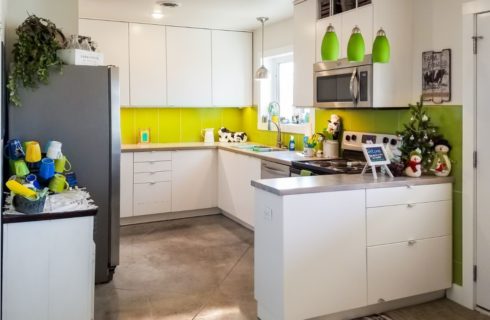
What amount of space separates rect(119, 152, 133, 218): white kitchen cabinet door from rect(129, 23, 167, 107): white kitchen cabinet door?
69 centimetres

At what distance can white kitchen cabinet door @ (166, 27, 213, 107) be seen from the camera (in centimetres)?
575

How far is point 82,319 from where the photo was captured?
2463 mm

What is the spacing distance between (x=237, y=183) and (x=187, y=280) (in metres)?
1.81

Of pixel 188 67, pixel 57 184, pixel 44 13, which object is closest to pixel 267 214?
pixel 57 184

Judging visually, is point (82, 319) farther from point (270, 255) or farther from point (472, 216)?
point (472, 216)

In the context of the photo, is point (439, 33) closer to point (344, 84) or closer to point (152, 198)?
point (344, 84)

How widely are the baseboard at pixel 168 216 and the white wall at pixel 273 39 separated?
1.52 meters

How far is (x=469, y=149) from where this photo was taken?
3.10 metres

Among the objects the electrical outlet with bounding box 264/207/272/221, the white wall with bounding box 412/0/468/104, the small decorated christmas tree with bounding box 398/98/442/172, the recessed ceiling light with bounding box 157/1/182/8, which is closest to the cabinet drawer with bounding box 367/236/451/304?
the small decorated christmas tree with bounding box 398/98/442/172

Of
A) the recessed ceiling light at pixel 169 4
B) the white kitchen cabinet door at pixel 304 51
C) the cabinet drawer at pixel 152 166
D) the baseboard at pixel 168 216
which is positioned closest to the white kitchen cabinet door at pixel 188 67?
the cabinet drawer at pixel 152 166

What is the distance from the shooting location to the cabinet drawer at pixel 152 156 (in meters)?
5.41

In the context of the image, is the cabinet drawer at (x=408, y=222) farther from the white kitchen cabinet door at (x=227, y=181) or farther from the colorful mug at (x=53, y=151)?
the white kitchen cabinet door at (x=227, y=181)

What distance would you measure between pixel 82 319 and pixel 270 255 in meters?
1.10

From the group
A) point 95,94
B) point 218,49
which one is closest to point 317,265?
point 95,94
